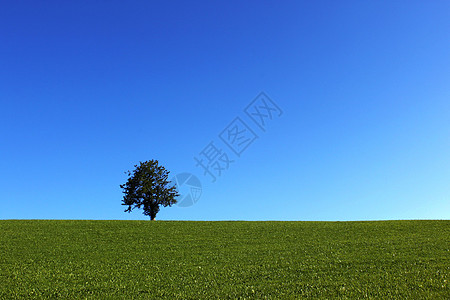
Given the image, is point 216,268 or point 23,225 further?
point 23,225

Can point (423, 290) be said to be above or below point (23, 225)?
below

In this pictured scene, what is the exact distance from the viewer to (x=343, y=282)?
55.6 feet

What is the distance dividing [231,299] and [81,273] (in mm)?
9901

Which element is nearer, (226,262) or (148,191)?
(226,262)

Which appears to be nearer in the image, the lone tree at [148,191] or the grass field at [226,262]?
the grass field at [226,262]

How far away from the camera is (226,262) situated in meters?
21.9

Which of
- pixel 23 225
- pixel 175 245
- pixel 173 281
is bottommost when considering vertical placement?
pixel 173 281

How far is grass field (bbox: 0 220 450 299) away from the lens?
16.4 m

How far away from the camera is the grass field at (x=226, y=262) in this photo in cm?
1636

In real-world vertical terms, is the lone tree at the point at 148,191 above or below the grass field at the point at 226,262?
above

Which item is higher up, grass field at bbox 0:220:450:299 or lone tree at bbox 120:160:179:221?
lone tree at bbox 120:160:179:221

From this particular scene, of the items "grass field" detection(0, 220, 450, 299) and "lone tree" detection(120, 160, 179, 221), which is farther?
"lone tree" detection(120, 160, 179, 221)

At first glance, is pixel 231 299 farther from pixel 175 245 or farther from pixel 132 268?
pixel 175 245

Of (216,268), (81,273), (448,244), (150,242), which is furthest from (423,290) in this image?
(150,242)
